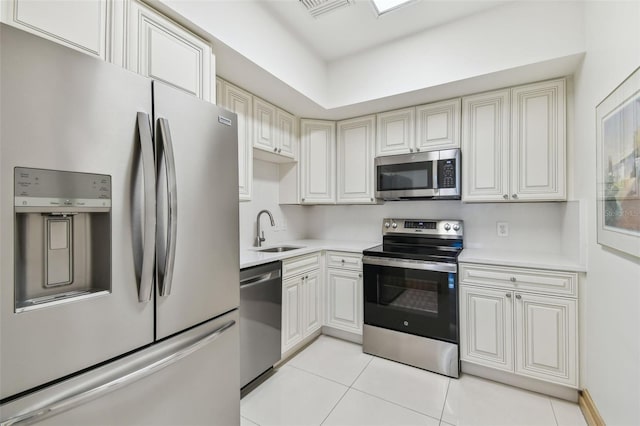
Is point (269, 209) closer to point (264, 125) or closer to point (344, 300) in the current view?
point (264, 125)

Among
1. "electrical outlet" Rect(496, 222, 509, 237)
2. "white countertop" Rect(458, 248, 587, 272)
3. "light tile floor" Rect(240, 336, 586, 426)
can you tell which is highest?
"electrical outlet" Rect(496, 222, 509, 237)

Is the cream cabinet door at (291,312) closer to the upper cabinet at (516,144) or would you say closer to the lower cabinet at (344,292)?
the lower cabinet at (344,292)

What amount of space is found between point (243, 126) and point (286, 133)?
60cm

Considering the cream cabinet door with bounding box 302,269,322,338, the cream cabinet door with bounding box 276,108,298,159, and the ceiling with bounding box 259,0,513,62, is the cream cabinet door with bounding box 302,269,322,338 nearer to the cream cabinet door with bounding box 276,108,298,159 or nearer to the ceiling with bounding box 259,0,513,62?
the cream cabinet door with bounding box 276,108,298,159

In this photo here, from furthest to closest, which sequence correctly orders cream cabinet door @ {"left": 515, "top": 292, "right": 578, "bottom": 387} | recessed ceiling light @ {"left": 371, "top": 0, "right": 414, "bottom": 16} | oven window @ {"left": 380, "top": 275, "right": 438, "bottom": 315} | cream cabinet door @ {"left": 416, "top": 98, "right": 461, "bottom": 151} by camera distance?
1. cream cabinet door @ {"left": 416, "top": 98, "right": 461, "bottom": 151}
2. oven window @ {"left": 380, "top": 275, "right": 438, "bottom": 315}
3. recessed ceiling light @ {"left": 371, "top": 0, "right": 414, "bottom": 16}
4. cream cabinet door @ {"left": 515, "top": 292, "right": 578, "bottom": 387}

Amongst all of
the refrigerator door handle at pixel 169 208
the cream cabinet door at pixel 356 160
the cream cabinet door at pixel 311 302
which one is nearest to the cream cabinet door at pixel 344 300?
the cream cabinet door at pixel 311 302

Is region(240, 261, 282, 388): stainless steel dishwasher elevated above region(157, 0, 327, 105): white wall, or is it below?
below

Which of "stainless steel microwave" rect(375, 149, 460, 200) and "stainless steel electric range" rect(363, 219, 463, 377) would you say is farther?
"stainless steel microwave" rect(375, 149, 460, 200)

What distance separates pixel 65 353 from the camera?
2.67 feet

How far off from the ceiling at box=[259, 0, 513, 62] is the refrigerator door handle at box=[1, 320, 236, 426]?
7.04ft

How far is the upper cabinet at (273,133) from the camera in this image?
2415mm

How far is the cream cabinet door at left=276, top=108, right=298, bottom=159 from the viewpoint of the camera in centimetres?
266

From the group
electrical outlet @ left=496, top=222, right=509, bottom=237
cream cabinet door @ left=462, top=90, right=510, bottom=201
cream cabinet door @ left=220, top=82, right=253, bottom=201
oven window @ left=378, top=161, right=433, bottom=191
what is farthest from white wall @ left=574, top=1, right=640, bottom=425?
cream cabinet door @ left=220, top=82, right=253, bottom=201

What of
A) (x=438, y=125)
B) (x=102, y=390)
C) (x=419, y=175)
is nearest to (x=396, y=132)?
(x=438, y=125)
